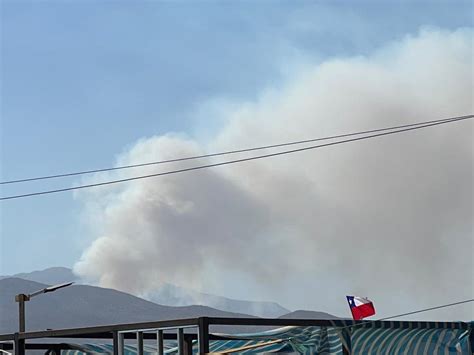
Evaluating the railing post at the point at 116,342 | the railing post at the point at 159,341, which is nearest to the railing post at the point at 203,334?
the railing post at the point at 159,341

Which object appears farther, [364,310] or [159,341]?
[364,310]

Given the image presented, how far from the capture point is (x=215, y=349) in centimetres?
1842

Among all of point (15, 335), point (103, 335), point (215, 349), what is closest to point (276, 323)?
point (215, 349)

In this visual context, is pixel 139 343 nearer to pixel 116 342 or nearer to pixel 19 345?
pixel 116 342

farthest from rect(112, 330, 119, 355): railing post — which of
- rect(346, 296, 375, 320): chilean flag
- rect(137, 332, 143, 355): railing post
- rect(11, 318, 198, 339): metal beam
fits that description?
rect(346, 296, 375, 320): chilean flag

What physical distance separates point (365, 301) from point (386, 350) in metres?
5.07

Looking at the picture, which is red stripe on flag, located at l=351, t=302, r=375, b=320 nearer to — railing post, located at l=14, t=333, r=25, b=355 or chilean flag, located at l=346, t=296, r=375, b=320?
chilean flag, located at l=346, t=296, r=375, b=320

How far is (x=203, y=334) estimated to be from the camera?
51.2 ft

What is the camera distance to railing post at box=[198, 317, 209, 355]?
1556 centimetres

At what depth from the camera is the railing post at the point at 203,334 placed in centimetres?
1556

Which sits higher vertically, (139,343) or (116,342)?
(116,342)

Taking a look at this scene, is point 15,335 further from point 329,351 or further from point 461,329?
point 461,329

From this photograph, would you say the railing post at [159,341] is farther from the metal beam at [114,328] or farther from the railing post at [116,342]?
the railing post at [116,342]

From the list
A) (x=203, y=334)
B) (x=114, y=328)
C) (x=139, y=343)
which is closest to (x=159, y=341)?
(x=139, y=343)
